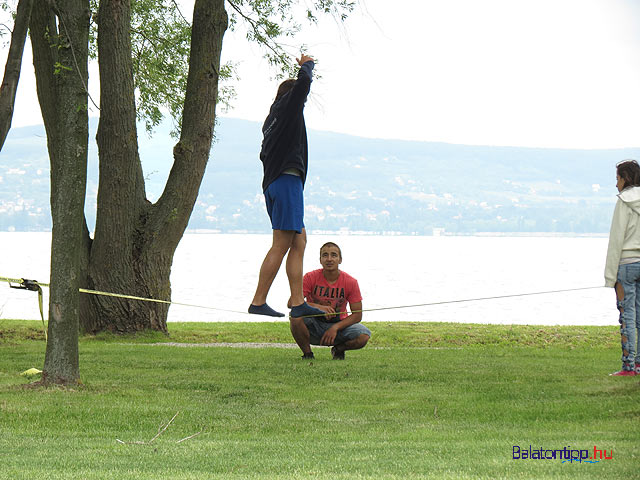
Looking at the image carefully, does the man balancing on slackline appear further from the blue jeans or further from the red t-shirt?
the blue jeans

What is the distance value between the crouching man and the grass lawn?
333 mm

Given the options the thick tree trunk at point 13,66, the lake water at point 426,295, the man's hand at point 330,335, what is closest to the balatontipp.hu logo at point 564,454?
the man's hand at point 330,335

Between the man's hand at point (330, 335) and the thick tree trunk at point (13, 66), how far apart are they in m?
4.83

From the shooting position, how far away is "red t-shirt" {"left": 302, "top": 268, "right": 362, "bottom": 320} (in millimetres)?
9914

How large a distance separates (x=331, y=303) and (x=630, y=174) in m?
3.51

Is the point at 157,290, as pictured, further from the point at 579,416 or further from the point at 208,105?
the point at 579,416

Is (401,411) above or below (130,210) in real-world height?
below

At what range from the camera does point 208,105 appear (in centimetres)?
1401

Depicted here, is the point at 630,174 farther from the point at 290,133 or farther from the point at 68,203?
the point at 68,203

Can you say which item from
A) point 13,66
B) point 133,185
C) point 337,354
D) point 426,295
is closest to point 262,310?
point 337,354

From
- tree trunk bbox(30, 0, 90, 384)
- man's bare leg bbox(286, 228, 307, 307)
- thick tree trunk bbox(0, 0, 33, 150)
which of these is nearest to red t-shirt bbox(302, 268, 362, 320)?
man's bare leg bbox(286, 228, 307, 307)

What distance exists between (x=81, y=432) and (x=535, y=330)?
12.3 metres

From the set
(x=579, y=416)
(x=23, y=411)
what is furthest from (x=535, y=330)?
(x=23, y=411)

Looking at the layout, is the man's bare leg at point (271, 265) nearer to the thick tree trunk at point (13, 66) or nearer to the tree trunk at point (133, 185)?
the thick tree trunk at point (13, 66)
